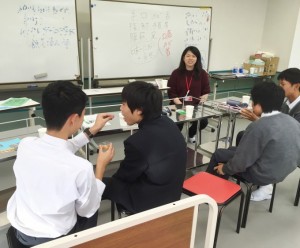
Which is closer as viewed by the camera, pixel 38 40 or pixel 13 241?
pixel 13 241

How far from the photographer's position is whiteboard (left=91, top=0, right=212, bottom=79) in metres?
3.49

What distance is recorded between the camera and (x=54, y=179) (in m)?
1.01

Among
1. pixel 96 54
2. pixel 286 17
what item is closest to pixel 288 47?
pixel 286 17

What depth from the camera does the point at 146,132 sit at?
4.53 ft

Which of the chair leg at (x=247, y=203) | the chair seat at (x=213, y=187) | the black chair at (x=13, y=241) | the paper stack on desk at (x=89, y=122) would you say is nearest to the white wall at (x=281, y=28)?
the chair leg at (x=247, y=203)

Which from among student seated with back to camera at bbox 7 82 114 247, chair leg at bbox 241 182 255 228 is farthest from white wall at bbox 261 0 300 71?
student seated with back to camera at bbox 7 82 114 247

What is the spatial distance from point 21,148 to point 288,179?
8.79 ft

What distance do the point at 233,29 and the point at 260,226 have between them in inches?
146

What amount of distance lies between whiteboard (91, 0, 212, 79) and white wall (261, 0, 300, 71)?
1.54 metres

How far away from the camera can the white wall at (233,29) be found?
4.56 m

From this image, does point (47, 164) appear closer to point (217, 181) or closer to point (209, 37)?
point (217, 181)

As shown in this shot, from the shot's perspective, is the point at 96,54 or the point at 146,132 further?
the point at 96,54

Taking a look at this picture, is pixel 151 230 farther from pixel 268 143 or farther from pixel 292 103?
pixel 292 103

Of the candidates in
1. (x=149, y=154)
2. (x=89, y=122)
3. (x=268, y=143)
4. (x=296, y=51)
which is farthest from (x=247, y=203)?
(x=296, y=51)
